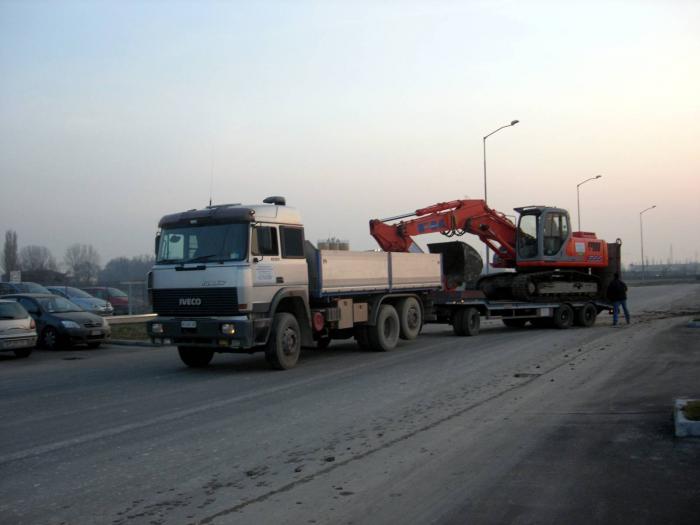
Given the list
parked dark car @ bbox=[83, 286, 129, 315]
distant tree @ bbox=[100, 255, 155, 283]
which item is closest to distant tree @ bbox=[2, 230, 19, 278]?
distant tree @ bbox=[100, 255, 155, 283]

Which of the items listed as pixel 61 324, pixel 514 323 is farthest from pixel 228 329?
pixel 514 323

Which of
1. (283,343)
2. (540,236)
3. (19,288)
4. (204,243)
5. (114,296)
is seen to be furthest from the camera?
(114,296)

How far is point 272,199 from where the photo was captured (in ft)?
48.3

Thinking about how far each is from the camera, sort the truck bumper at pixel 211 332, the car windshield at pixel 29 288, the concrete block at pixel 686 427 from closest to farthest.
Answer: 1. the concrete block at pixel 686 427
2. the truck bumper at pixel 211 332
3. the car windshield at pixel 29 288

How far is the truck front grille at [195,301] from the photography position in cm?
1291

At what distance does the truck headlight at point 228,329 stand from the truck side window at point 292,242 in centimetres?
194

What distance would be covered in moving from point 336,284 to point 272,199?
7.53 feet

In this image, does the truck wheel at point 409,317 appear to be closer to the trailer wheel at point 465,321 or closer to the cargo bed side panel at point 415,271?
the cargo bed side panel at point 415,271

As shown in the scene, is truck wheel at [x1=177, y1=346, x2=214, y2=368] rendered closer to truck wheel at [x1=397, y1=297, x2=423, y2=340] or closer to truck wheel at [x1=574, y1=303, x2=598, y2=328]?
truck wheel at [x1=397, y1=297, x2=423, y2=340]

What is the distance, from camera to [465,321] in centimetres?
2016

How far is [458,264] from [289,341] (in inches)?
361

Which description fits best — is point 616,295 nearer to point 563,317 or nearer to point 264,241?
point 563,317

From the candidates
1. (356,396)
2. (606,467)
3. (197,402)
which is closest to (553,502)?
(606,467)

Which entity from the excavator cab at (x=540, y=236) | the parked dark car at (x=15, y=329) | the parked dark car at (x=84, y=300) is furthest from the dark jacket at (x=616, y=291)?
the parked dark car at (x=84, y=300)
